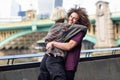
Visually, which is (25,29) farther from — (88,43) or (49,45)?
(49,45)

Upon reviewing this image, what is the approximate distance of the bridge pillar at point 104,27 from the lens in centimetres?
3847

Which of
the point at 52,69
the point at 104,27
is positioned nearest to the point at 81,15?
the point at 52,69

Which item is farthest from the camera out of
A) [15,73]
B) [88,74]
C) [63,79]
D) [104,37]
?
[104,37]

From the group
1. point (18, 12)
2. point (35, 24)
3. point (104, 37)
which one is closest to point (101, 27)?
point (104, 37)

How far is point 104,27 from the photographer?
39.7m

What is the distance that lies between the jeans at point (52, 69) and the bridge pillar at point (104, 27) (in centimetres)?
3484

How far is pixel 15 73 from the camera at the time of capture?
4832mm

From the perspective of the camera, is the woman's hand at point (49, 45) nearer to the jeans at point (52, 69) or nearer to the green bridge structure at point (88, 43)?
the jeans at point (52, 69)

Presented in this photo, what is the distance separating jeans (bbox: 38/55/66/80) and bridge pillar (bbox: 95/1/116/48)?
34.8 meters

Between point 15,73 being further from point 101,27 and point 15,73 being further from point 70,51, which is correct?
point 101,27

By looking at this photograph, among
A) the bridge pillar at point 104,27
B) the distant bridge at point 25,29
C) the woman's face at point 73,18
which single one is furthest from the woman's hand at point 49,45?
the distant bridge at point 25,29

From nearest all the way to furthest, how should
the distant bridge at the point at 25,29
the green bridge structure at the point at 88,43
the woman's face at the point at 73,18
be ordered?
the woman's face at the point at 73,18 < the green bridge structure at the point at 88,43 < the distant bridge at the point at 25,29

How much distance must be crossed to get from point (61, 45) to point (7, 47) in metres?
46.8

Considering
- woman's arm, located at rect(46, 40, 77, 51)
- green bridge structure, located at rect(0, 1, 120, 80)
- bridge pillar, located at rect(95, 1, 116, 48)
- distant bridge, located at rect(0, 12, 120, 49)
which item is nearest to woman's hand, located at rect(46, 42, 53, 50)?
woman's arm, located at rect(46, 40, 77, 51)
